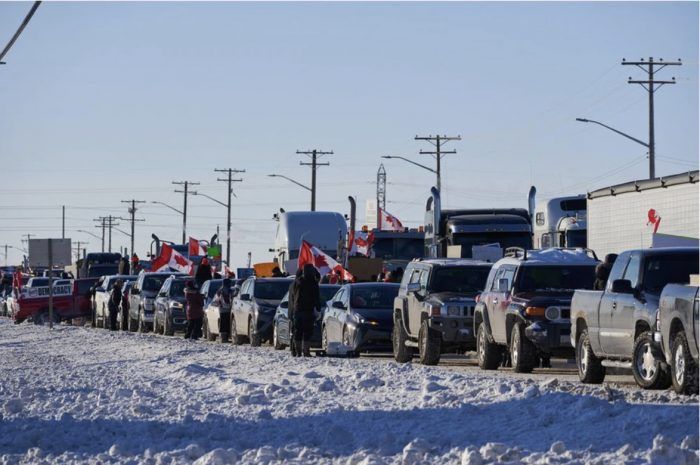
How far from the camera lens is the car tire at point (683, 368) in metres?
17.5

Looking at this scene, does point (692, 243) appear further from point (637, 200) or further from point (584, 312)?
point (584, 312)

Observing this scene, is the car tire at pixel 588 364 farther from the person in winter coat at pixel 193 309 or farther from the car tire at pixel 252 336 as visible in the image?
the person in winter coat at pixel 193 309

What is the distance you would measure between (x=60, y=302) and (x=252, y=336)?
84.5ft

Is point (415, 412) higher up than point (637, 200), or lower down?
lower down

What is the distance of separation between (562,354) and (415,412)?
28.4 feet

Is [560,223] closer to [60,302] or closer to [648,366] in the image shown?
[648,366]

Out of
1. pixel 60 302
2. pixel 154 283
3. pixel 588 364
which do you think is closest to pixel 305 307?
pixel 588 364

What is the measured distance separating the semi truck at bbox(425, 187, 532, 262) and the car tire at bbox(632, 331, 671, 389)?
19984mm

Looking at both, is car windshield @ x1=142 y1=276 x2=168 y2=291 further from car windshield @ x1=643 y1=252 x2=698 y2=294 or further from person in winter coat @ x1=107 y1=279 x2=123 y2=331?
car windshield @ x1=643 y1=252 x2=698 y2=294

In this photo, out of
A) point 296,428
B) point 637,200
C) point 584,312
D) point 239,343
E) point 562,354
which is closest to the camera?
point 296,428

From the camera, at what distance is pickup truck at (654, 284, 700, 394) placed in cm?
1728

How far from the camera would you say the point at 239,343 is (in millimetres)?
39688

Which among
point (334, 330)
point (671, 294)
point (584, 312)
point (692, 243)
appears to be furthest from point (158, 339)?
point (671, 294)

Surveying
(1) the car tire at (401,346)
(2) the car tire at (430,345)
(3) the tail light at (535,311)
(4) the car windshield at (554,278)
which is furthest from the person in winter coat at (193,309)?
(3) the tail light at (535,311)
